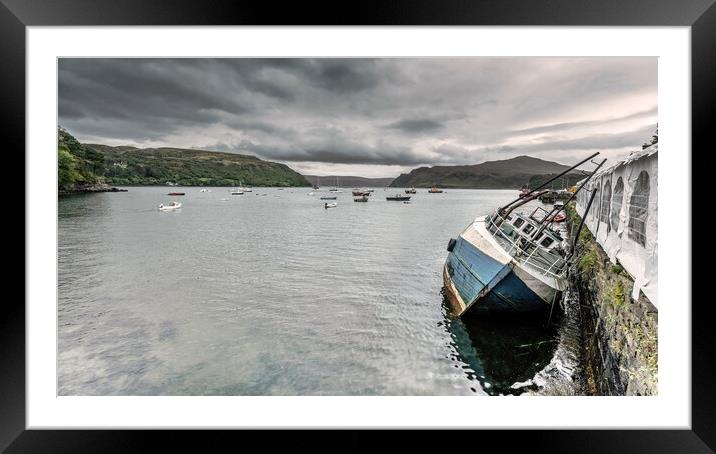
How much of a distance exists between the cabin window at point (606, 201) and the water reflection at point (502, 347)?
2617 mm

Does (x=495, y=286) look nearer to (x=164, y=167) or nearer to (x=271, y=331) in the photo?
(x=271, y=331)

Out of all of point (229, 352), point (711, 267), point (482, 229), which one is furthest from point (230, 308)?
point (711, 267)

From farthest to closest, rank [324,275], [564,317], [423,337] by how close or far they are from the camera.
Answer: [324,275] < [564,317] < [423,337]

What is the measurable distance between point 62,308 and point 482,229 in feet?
36.0

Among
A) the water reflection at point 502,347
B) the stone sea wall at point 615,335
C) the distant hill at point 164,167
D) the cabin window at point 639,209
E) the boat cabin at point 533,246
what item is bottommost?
the water reflection at point 502,347

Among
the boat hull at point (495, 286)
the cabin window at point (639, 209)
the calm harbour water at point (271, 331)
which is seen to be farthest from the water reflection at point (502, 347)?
the cabin window at point (639, 209)

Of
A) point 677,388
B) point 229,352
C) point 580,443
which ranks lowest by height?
point 229,352

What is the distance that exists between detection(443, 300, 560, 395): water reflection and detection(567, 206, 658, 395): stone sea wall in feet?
2.25

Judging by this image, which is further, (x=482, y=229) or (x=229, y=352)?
(x=482, y=229)

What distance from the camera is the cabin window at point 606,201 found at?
25.2 ft

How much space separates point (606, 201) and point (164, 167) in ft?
271

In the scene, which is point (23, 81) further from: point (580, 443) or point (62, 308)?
point (62, 308)

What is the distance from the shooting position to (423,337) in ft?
24.3

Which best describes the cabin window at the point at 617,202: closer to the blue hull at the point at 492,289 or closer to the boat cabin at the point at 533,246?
the boat cabin at the point at 533,246
